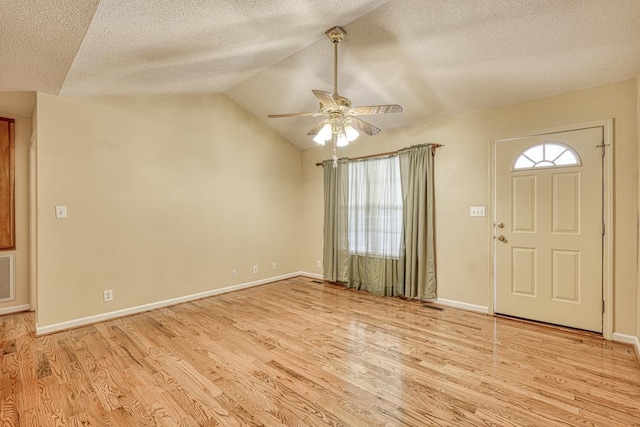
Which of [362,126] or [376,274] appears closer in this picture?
[362,126]

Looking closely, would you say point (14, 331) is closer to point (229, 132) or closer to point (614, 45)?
point (229, 132)

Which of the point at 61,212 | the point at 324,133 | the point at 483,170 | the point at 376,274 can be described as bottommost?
the point at 376,274

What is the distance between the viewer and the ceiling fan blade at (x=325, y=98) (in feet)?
7.63

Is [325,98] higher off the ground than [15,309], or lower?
higher

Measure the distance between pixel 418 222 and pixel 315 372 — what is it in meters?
2.48

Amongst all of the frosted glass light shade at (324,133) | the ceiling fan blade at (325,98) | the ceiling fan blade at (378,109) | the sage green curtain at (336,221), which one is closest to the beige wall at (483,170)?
the sage green curtain at (336,221)

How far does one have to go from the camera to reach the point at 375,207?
4656 millimetres

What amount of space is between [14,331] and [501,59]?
5.54 m

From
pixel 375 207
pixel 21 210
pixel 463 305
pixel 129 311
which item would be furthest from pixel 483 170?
pixel 21 210

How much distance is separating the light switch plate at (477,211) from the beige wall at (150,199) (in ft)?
10.1

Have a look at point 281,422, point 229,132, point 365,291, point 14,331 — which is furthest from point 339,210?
point 14,331

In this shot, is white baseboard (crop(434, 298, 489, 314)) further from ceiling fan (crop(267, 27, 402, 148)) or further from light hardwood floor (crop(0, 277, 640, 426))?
ceiling fan (crop(267, 27, 402, 148))

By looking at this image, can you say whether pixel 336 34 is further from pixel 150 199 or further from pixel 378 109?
pixel 150 199

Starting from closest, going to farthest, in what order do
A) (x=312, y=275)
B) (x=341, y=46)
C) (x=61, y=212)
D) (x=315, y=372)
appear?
(x=315, y=372) < (x=341, y=46) < (x=61, y=212) < (x=312, y=275)
